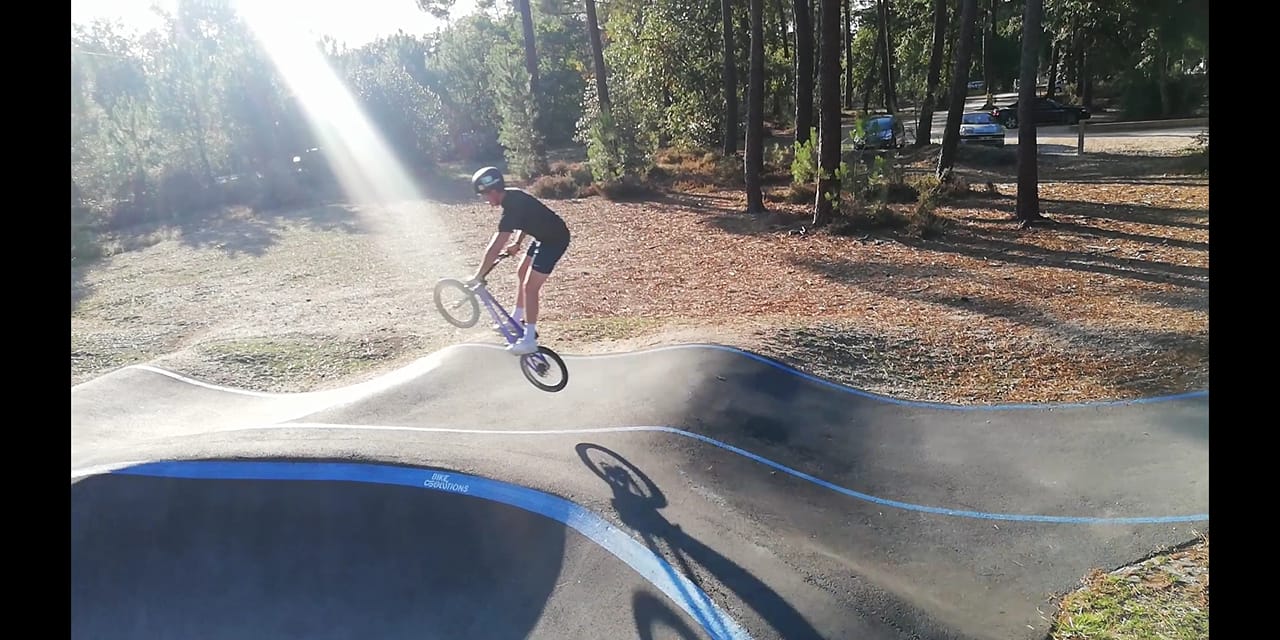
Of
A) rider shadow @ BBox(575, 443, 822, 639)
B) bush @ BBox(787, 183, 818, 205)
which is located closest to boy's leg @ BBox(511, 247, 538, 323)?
rider shadow @ BBox(575, 443, 822, 639)

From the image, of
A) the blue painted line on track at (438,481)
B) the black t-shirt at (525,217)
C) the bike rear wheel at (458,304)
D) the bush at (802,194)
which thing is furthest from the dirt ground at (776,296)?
the blue painted line on track at (438,481)

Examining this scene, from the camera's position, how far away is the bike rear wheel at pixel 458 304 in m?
8.05

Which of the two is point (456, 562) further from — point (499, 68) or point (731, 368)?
point (499, 68)

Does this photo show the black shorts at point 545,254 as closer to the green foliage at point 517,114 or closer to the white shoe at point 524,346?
the white shoe at point 524,346

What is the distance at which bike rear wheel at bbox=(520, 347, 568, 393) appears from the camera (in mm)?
8031

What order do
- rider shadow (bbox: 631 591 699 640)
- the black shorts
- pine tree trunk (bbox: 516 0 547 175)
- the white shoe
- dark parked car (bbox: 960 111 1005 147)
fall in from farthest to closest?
dark parked car (bbox: 960 111 1005 147)
pine tree trunk (bbox: 516 0 547 175)
the white shoe
the black shorts
rider shadow (bbox: 631 591 699 640)

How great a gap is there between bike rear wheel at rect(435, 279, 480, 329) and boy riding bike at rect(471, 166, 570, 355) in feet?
2.03

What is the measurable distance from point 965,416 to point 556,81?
4568cm

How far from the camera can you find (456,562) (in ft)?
→ 17.8

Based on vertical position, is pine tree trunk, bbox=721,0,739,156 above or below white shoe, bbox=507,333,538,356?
above

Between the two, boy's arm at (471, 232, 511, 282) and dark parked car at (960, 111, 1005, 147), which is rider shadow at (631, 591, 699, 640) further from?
dark parked car at (960, 111, 1005, 147)

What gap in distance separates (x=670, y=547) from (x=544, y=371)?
A: 10.6 feet

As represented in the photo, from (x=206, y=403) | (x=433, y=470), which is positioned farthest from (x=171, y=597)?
(x=206, y=403)

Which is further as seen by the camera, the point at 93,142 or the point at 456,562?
the point at 93,142
